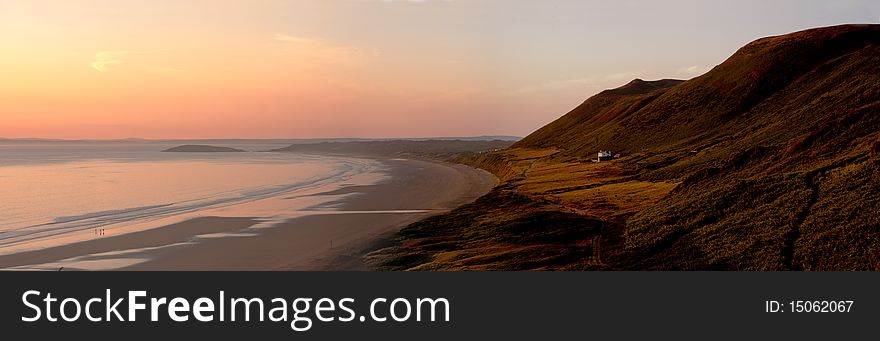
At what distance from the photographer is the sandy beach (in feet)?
122

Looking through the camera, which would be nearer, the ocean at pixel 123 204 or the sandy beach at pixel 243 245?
the sandy beach at pixel 243 245

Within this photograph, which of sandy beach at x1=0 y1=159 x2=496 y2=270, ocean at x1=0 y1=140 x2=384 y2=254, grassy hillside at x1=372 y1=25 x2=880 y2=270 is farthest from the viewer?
ocean at x1=0 y1=140 x2=384 y2=254

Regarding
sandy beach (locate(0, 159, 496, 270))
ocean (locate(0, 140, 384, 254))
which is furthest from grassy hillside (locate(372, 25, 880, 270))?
ocean (locate(0, 140, 384, 254))

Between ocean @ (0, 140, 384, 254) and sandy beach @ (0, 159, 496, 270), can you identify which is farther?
ocean @ (0, 140, 384, 254)

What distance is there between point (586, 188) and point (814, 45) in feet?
381

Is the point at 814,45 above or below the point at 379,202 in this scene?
above

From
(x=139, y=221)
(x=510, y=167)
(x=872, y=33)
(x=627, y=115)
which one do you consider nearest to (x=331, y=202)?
(x=139, y=221)

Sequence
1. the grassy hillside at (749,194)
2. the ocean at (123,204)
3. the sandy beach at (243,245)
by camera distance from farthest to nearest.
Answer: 1. the ocean at (123,204)
2. the sandy beach at (243,245)
3. the grassy hillside at (749,194)

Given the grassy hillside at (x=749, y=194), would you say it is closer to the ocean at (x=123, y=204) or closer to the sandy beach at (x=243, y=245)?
the sandy beach at (x=243, y=245)

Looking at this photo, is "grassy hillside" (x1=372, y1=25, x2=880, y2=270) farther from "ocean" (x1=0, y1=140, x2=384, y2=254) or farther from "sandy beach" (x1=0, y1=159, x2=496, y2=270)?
"ocean" (x1=0, y1=140, x2=384, y2=254)

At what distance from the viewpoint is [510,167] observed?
128 m

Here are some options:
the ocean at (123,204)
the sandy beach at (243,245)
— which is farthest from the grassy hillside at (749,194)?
the ocean at (123,204)

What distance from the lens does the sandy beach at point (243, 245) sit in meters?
37.1

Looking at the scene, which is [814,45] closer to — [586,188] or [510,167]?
[510,167]
